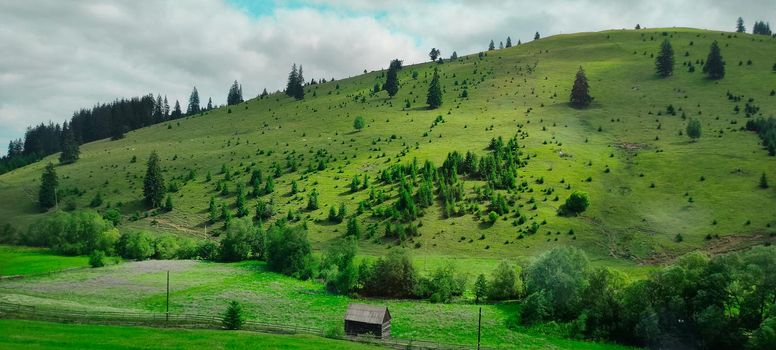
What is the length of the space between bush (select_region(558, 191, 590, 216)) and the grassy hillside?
1.69 m

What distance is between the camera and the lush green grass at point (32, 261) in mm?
88000

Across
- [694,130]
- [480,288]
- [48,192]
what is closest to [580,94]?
[694,130]

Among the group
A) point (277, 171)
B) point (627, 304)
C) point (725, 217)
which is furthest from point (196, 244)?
point (725, 217)

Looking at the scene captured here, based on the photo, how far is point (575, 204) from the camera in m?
108

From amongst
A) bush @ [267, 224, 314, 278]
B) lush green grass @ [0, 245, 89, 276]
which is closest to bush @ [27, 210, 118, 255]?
lush green grass @ [0, 245, 89, 276]

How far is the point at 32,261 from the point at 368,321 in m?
70.0

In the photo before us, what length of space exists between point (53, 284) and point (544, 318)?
67262 mm

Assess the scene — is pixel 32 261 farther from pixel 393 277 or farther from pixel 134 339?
pixel 393 277

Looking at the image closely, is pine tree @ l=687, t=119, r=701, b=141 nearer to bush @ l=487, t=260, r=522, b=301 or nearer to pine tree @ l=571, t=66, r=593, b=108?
pine tree @ l=571, t=66, r=593, b=108

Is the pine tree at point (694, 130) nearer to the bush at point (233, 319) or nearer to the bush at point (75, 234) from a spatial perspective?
the bush at point (233, 319)

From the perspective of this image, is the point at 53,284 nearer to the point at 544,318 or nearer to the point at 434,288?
the point at 434,288

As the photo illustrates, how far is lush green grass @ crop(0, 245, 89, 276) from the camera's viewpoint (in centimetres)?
8800

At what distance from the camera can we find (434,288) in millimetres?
A: 79625

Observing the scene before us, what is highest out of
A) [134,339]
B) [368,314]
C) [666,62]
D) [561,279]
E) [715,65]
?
[666,62]
